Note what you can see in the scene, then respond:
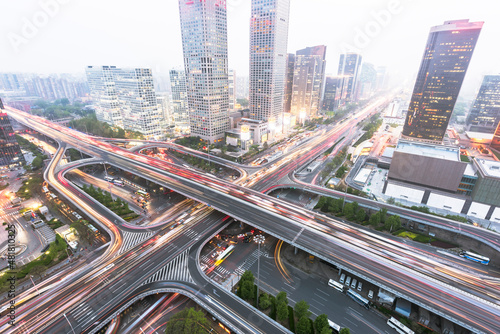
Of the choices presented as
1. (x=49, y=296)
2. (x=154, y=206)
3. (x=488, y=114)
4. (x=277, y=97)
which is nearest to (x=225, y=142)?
(x=277, y=97)

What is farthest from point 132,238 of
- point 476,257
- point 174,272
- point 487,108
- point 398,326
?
point 487,108

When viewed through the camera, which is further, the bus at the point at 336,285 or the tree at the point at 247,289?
the bus at the point at 336,285

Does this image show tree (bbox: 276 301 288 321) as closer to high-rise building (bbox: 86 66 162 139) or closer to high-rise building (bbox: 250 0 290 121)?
high-rise building (bbox: 250 0 290 121)

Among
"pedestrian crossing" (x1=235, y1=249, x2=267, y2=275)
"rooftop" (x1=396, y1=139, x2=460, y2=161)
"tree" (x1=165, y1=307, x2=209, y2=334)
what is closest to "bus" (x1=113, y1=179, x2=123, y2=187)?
"pedestrian crossing" (x1=235, y1=249, x2=267, y2=275)

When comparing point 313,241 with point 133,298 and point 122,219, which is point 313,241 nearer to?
point 133,298

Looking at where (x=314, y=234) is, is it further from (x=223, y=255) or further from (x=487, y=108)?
(x=487, y=108)

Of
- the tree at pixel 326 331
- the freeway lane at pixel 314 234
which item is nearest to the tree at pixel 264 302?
the tree at pixel 326 331

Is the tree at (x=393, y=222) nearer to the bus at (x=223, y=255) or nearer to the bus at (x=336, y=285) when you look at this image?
the bus at (x=336, y=285)
